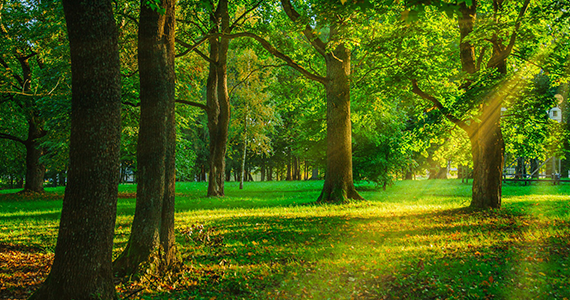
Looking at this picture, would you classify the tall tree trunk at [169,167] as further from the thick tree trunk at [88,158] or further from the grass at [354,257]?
the thick tree trunk at [88,158]

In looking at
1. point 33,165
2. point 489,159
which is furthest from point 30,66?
point 489,159

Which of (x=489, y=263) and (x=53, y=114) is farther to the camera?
(x=53, y=114)

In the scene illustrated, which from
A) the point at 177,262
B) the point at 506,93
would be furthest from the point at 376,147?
the point at 177,262

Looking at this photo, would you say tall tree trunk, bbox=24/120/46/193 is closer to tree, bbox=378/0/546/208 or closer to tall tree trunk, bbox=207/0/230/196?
tall tree trunk, bbox=207/0/230/196

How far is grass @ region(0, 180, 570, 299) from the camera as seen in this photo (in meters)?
5.16

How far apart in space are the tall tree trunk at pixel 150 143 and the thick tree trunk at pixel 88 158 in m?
1.20

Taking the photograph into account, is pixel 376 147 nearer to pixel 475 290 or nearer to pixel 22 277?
pixel 475 290

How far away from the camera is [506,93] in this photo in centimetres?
995

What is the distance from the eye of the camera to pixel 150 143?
5387mm

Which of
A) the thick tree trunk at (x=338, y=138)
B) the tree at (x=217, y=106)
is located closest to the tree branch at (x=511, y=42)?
the thick tree trunk at (x=338, y=138)

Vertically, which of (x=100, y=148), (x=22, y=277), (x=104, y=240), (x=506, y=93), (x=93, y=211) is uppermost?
(x=506, y=93)

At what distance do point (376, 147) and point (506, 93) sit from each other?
1531 centimetres

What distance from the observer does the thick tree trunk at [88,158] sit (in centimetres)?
396

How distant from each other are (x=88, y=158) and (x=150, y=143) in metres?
1.45
